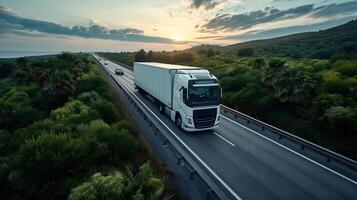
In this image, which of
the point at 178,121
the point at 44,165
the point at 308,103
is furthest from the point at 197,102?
the point at 44,165

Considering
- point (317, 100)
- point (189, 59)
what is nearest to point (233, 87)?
point (317, 100)

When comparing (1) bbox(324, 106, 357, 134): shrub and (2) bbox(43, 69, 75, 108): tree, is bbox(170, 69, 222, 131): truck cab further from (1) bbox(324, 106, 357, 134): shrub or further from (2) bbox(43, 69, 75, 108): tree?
(2) bbox(43, 69, 75, 108): tree

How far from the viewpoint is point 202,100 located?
15859 mm

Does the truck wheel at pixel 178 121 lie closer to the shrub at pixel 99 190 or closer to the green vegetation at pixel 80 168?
the green vegetation at pixel 80 168

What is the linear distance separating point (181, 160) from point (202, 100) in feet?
17.3

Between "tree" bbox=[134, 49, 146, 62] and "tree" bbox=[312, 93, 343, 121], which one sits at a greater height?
Answer: "tree" bbox=[134, 49, 146, 62]

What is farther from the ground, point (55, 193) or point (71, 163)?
point (71, 163)

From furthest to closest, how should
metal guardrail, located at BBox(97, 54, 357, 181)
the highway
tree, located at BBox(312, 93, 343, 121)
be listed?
tree, located at BBox(312, 93, 343, 121) → metal guardrail, located at BBox(97, 54, 357, 181) → the highway

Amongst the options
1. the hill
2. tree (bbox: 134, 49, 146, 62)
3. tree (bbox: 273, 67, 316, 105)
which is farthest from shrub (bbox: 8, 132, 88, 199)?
tree (bbox: 134, 49, 146, 62)

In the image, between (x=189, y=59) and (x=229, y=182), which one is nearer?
(x=229, y=182)

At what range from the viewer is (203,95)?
52.4 feet

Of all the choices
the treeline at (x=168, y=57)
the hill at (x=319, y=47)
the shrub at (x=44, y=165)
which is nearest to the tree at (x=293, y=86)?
the shrub at (x=44, y=165)

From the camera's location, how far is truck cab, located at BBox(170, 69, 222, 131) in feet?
51.3

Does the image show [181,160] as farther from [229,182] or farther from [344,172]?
[344,172]
